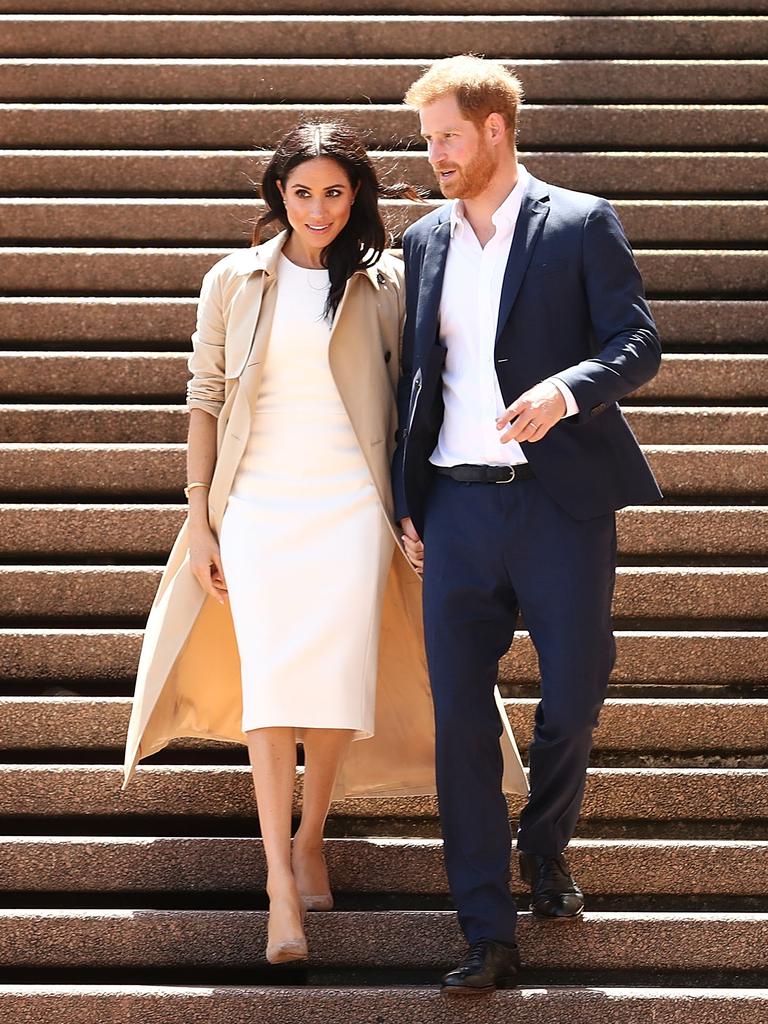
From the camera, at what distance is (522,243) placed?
328 cm

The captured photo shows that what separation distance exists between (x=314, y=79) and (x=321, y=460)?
9.96 feet

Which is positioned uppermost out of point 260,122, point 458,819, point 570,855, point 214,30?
point 214,30

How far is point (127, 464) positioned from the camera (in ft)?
15.6

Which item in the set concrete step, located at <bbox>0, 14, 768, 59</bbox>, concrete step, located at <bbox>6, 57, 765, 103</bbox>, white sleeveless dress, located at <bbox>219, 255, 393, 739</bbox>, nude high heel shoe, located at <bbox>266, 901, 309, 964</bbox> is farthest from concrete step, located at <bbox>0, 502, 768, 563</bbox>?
concrete step, located at <bbox>0, 14, 768, 59</bbox>

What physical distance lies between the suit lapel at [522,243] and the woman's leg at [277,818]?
40.7 inches

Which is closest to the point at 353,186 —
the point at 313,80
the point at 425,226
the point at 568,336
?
the point at 425,226

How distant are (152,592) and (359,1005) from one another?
1.52 metres

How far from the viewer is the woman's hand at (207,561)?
360 centimetres

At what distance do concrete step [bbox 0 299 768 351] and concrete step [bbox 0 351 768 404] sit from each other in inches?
5.9

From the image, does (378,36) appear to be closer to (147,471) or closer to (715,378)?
(715,378)

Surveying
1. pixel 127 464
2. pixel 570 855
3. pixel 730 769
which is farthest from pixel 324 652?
pixel 127 464

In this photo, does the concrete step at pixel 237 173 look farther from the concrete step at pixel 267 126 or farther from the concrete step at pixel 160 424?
the concrete step at pixel 160 424

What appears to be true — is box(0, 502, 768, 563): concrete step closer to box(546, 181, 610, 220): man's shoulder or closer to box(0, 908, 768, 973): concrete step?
box(0, 908, 768, 973): concrete step

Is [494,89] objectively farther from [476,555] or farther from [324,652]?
[324,652]
